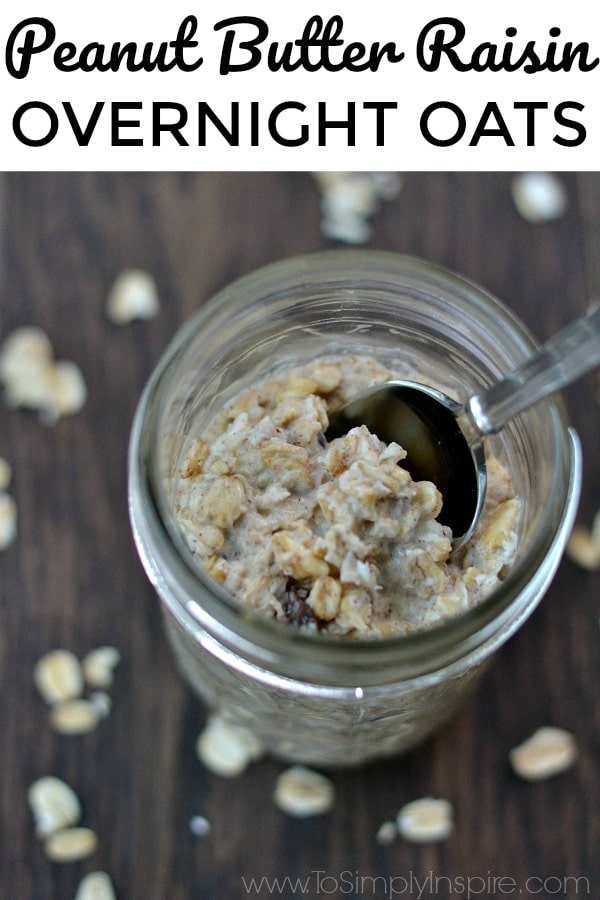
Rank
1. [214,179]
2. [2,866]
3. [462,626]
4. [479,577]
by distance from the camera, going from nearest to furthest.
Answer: [462,626]
[479,577]
[2,866]
[214,179]

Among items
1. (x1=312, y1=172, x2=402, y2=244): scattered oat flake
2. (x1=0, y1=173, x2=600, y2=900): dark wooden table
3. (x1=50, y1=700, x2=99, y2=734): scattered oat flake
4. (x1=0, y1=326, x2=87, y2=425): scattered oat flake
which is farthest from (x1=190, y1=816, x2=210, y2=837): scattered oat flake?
(x1=312, y1=172, x2=402, y2=244): scattered oat flake

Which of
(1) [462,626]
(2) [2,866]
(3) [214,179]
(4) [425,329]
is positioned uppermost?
(3) [214,179]

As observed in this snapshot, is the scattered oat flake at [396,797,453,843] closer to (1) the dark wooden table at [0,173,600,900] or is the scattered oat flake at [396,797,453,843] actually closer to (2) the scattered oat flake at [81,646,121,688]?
(1) the dark wooden table at [0,173,600,900]

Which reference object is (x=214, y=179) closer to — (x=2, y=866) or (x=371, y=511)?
(x=371, y=511)

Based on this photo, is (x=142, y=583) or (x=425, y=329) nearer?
(x=425, y=329)

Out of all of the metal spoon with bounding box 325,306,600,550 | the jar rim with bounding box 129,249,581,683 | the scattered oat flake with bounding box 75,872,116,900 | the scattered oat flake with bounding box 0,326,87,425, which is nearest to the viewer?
the jar rim with bounding box 129,249,581,683

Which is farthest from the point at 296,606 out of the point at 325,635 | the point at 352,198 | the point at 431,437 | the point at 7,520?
the point at 352,198

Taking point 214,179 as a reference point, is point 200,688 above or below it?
below

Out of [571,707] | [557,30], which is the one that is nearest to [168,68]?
[557,30]
